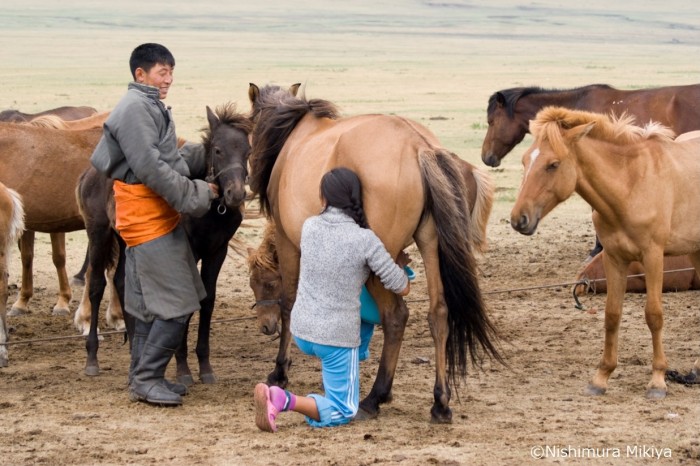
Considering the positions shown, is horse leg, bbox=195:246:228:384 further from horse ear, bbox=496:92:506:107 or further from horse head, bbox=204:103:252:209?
horse ear, bbox=496:92:506:107

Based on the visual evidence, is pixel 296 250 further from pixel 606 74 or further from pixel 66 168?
pixel 606 74

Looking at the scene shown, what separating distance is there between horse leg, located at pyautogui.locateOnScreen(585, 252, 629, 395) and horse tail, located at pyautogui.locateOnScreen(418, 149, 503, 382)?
2.92 ft

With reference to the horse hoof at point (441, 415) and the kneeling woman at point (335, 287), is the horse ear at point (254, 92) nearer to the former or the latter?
the kneeling woman at point (335, 287)

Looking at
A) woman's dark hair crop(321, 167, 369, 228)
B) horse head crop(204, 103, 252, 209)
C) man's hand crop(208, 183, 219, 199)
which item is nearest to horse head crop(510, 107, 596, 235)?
woman's dark hair crop(321, 167, 369, 228)

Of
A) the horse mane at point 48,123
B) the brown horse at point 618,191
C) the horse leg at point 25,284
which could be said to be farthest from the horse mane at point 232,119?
the horse leg at point 25,284

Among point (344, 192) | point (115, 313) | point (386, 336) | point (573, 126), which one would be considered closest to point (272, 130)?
point (344, 192)

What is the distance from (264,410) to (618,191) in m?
2.45

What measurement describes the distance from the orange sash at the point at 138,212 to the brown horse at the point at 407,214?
0.74 metres

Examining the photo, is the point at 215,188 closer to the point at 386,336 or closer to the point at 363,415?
the point at 386,336

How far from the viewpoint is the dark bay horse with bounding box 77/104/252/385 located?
6.63m

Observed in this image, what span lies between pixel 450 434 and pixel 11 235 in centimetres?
350

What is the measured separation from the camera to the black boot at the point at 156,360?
6324mm

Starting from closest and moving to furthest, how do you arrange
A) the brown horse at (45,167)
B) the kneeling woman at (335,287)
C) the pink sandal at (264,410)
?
the pink sandal at (264,410) < the kneeling woman at (335,287) < the brown horse at (45,167)

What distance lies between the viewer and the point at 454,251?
578 cm
